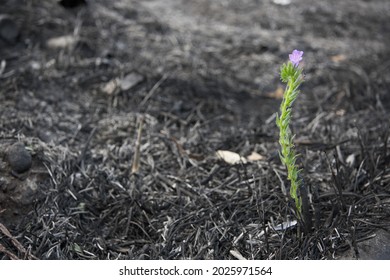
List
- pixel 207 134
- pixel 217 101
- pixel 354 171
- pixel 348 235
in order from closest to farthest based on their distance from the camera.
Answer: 1. pixel 348 235
2. pixel 354 171
3. pixel 207 134
4. pixel 217 101

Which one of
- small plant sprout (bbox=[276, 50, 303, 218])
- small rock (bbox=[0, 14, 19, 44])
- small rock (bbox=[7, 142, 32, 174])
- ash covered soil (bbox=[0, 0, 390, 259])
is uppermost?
small plant sprout (bbox=[276, 50, 303, 218])

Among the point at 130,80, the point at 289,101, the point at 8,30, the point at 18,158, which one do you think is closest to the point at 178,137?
the point at 130,80

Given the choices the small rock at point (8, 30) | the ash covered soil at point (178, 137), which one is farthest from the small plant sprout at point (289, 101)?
the small rock at point (8, 30)

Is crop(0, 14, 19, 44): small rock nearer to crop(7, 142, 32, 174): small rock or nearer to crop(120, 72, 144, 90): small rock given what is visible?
crop(120, 72, 144, 90): small rock

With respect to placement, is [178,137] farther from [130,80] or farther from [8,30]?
[8,30]

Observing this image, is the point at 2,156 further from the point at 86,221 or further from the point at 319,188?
the point at 319,188

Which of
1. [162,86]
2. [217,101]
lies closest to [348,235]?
[217,101]

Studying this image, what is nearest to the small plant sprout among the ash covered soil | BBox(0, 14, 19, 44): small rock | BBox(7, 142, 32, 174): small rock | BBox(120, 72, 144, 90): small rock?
the ash covered soil
